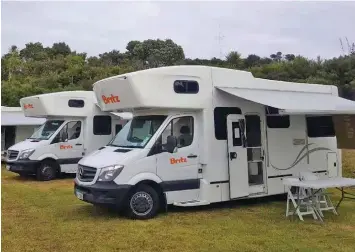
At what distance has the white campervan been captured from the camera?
1391 centimetres

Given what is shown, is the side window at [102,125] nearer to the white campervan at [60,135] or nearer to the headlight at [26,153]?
the white campervan at [60,135]

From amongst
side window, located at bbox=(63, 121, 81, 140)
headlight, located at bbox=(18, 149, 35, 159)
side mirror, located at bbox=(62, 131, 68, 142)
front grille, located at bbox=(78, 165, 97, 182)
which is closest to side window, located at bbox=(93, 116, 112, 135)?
side window, located at bbox=(63, 121, 81, 140)

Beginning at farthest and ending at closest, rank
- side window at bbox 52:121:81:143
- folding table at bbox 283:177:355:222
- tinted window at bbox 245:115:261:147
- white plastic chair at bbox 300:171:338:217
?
side window at bbox 52:121:81:143 < tinted window at bbox 245:115:261:147 < white plastic chair at bbox 300:171:338:217 < folding table at bbox 283:177:355:222

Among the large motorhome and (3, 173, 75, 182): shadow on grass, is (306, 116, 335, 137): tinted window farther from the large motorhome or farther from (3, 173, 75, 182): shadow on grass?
(3, 173, 75, 182): shadow on grass

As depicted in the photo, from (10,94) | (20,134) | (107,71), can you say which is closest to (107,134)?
(20,134)

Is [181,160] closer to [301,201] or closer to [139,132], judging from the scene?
[139,132]

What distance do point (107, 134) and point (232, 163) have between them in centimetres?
671

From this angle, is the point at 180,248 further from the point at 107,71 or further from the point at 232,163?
the point at 107,71

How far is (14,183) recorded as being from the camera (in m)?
13.6

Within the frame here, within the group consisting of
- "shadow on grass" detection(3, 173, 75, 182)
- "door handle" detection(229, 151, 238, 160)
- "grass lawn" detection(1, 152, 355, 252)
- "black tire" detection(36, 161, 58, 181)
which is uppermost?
"door handle" detection(229, 151, 238, 160)

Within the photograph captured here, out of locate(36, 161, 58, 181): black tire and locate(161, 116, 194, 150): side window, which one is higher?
locate(161, 116, 194, 150): side window

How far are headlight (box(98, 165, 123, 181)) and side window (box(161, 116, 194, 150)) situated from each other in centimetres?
108

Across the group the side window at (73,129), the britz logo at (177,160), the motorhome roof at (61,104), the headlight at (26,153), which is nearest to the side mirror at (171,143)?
the britz logo at (177,160)

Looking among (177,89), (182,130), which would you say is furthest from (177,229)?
(177,89)
